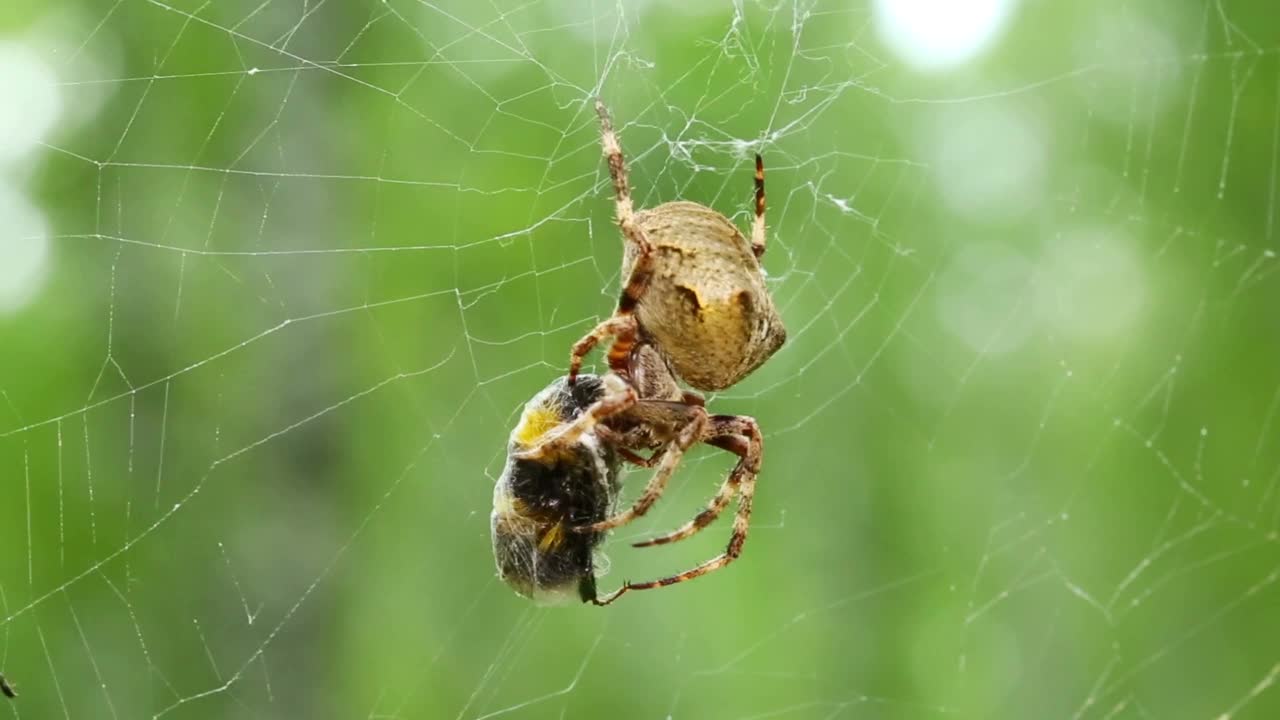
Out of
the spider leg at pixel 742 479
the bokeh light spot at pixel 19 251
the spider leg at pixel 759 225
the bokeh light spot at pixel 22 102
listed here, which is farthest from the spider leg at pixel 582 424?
the bokeh light spot at pixel 19 251

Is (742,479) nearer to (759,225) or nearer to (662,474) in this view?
(662,474)

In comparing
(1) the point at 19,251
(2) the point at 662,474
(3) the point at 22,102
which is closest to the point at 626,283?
(2) the point at 662,474

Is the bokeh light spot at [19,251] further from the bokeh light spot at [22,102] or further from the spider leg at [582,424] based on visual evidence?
the spider leg at [582,424]

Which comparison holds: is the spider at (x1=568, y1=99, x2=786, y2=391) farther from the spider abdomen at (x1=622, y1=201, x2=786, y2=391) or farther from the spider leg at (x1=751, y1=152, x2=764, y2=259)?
the spider leg at (x1=751, y1=152, x2=764, y2=259)

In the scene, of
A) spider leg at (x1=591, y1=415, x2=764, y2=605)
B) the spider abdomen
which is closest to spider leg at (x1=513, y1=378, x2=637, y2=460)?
the spider abdomen

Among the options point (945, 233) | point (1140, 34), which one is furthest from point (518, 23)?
Result: point (945, 233)

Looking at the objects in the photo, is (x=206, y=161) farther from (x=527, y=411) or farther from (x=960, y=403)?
(x=960, y=403)
